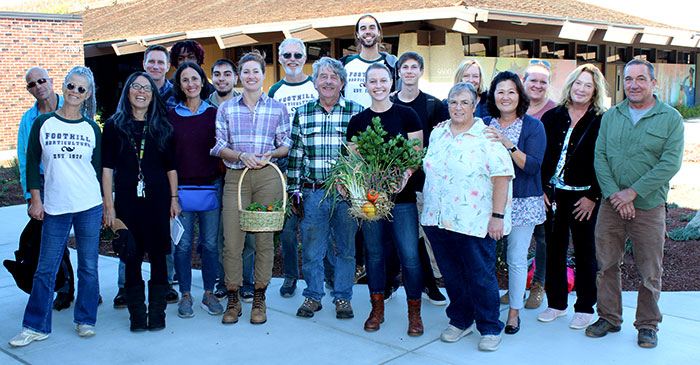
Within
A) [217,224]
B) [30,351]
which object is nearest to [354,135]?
[217,224]

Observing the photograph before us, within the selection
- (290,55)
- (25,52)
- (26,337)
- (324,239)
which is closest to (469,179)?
(324,239)

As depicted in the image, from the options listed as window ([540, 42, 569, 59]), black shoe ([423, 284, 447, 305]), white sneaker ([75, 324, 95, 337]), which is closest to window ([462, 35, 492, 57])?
window ([540, 42, 569, 59])

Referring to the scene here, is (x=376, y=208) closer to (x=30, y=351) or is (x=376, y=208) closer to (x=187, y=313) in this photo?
(x=187, y=313)

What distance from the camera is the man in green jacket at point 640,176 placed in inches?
164

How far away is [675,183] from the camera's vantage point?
11.6 meters

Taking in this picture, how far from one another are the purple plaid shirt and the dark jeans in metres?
2.21

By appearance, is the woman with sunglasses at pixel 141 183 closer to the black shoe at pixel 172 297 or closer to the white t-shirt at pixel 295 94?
the black shoe at pixel 172 297

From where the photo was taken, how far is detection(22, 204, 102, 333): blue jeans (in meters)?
4.41

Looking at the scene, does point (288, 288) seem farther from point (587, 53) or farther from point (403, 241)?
point (587, 53)

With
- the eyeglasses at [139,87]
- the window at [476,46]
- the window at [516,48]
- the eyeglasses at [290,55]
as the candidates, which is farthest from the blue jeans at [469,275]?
the window at [516,48]

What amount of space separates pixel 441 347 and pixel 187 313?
2.11 meters

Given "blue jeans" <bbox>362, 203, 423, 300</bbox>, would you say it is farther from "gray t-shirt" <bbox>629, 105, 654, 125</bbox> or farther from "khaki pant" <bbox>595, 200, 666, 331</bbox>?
"gray t-shirt" <bbox>629, 105, 654, 125</bbox>

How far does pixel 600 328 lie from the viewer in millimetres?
4500

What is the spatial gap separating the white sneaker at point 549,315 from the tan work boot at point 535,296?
0.26m
